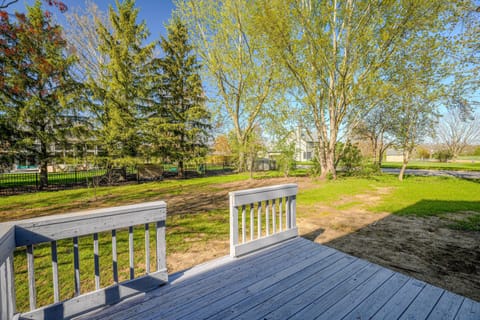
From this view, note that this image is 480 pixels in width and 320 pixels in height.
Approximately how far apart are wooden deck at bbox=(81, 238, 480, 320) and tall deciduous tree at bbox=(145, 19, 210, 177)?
12.0 m

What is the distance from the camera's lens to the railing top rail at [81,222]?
142 cm

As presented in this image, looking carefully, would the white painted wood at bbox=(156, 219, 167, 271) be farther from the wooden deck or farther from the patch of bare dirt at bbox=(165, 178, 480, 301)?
the patch of bare dirt at bbox=(165, 178, 480, 301)

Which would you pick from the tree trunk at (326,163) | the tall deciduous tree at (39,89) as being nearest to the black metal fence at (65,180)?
the tall deciduous tree at (39,89)

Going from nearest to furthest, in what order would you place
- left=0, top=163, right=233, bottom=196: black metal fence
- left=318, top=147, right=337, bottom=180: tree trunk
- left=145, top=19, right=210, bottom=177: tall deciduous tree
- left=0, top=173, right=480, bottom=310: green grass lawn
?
left=0, top=173, right=480, bottom=310: green grass lawn < left=0, top=163, right=233, bottom=196: black metal fence < left=318, top=147, right=337, bottom=180: tree trunk < left=145, top=19, right=210, bottom=177: tall deciduous tree

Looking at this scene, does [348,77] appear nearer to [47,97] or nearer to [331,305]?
[331,305]

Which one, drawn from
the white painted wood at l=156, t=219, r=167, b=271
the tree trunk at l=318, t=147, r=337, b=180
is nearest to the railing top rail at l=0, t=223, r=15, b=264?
the white painted wood at l=156, t=219, r=167, b=271

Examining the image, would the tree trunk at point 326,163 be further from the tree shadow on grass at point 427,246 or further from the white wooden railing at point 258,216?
the white wooden railing at point 258,216

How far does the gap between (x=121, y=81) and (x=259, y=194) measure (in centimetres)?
1247

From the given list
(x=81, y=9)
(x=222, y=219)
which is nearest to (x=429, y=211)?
(x=222, y=219)

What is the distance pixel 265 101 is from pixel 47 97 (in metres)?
12.3

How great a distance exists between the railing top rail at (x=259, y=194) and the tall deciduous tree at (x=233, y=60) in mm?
9667

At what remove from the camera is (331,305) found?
1.74 meters

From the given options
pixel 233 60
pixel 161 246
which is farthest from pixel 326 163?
pixel 161 246

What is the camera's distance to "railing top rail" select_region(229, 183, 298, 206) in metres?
2.49
